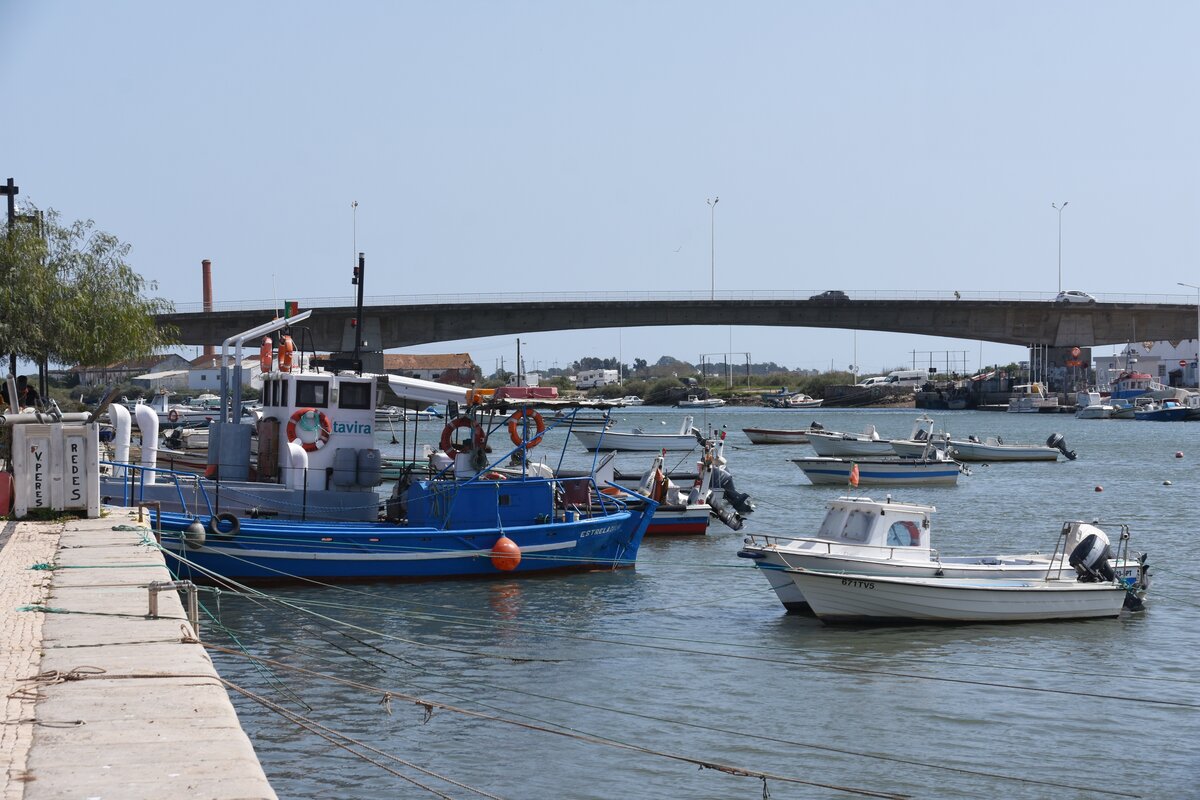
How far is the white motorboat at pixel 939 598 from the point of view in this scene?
2078cm

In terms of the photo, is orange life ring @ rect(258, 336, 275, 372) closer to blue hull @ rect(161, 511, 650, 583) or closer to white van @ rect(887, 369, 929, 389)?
blue hull @ rect(161, 511, 650, 583)

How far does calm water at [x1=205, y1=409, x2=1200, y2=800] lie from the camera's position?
1373 cm

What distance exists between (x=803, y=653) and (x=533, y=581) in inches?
281

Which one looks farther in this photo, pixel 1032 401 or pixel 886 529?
pixel 1032 401

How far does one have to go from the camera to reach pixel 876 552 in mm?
21469

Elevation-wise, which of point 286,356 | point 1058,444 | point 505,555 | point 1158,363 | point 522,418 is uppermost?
point 1158,363

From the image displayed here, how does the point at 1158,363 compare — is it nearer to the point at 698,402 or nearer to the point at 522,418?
the point at 698,402

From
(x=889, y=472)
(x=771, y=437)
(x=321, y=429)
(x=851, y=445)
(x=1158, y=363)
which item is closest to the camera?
(x=321, y=429)

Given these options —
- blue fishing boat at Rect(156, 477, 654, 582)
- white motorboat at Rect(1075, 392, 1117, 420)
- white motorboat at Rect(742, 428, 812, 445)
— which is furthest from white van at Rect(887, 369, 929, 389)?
blue fishing boat at Rect(156, 477, 654, 582)

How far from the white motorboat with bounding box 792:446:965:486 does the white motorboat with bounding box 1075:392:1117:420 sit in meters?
75.7

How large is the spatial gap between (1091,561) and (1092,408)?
107 meters

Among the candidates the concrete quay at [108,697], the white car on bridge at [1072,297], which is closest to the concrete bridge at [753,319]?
the white car on bridge at [1072,297]

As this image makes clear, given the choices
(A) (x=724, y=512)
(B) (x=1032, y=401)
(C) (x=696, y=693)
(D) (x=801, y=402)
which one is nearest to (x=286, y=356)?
(A) (x=724, y=512)

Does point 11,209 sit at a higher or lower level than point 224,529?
higher
